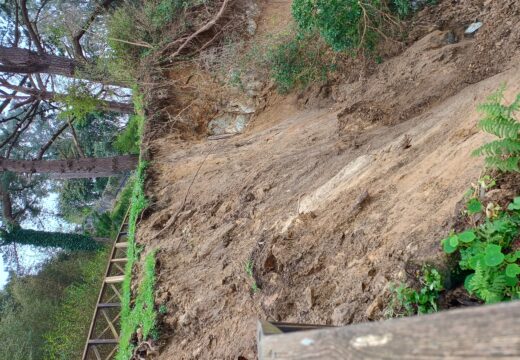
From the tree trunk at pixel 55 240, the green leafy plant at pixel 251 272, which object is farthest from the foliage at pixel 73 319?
the green leafy plant at pixel 251 272

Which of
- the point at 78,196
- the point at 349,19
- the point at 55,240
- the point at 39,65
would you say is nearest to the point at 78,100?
the point at 39,65

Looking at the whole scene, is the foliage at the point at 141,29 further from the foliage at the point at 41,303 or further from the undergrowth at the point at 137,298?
the foliage at the point at 41,303

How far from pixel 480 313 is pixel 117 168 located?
9.99 meters

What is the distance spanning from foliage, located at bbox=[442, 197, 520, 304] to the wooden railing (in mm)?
6408

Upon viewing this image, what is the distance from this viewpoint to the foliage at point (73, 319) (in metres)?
10.8

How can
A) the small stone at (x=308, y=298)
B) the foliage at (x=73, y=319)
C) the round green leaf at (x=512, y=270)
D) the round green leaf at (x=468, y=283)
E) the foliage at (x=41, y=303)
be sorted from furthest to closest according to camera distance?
the foliage at (x=41, y=303), the foliage at (x=73, y=319), the small stone at (x=308, y=298), the round green leaf at (x=468, y=283), the round green leaf at (x=512, y=270)

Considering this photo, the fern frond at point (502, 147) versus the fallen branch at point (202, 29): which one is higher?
the fallen branch at point (202, 29)

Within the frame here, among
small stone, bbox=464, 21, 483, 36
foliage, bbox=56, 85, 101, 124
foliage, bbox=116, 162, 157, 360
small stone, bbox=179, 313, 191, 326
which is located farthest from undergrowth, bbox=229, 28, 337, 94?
small stone, bbox=179, 313, 191, 326

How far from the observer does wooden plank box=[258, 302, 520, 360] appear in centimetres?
106

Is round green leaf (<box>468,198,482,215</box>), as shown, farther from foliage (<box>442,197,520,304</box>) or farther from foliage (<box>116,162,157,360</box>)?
foliage (<box>116,162,157,360</box>)

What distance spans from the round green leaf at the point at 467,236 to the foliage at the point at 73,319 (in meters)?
9.98

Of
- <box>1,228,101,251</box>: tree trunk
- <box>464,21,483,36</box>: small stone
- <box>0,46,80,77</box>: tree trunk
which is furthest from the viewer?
<box>1,228,101,251</box>: tree trunk

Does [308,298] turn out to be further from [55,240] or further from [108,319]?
[55,240]

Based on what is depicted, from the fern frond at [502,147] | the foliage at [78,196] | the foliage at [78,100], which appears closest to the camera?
the fern frond at [502,147]
